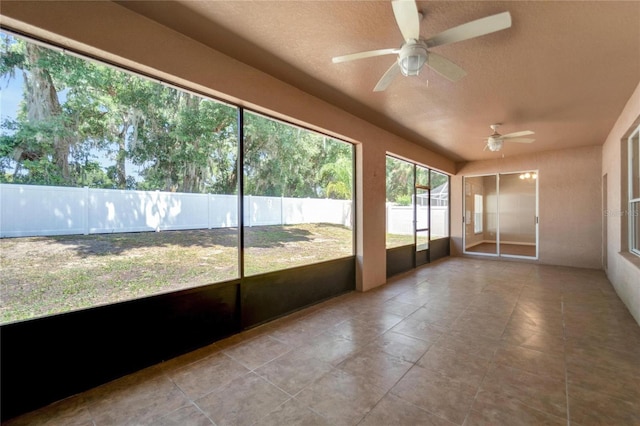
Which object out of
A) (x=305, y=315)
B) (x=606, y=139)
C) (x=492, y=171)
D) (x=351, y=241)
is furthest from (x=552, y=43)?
(x=492, y=171)

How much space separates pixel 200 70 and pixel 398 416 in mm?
3043

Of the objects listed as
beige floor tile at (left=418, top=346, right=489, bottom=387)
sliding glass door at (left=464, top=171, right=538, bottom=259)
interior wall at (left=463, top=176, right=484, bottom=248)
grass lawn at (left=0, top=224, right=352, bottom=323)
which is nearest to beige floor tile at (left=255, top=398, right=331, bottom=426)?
beige floor tile at (left=418, top=346, right=489, bottom=387)

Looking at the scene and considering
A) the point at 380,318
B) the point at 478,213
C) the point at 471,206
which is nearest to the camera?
the point at 380,318

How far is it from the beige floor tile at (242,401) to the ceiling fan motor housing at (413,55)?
2.54 metres

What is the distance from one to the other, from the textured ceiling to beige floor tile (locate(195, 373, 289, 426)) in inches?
108

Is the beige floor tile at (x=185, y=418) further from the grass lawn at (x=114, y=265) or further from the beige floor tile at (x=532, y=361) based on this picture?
the beige floor tile at (x=532, y=361)

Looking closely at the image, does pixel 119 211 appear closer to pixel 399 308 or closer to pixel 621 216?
pixel 399 308

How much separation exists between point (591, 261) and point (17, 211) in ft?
28.7

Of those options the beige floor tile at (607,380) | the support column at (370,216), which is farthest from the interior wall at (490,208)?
the beige floor tile at (607,380)

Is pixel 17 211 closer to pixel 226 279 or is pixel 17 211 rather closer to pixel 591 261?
pixel 226 279

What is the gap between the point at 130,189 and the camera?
2.30m

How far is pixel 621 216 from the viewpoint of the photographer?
3936 millimetres

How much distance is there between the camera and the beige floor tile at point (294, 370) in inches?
79.4

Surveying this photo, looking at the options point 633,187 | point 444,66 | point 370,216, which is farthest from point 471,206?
point 444,66
